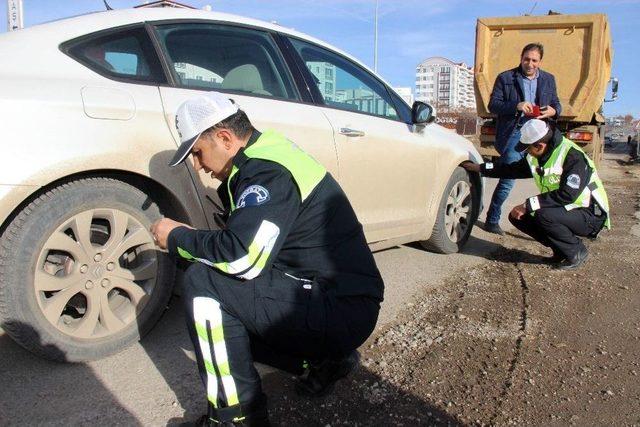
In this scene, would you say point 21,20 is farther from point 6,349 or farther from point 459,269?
point 459,269

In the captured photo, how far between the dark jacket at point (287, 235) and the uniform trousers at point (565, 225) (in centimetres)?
260

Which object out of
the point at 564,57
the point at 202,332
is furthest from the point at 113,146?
the point at 564,57

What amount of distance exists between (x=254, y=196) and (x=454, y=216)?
10.4 feet

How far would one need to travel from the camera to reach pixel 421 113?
13.7 feet

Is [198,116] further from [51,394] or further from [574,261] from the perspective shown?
[574,261]

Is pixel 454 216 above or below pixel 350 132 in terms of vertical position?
below

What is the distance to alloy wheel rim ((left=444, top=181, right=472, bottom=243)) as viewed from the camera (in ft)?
15.6

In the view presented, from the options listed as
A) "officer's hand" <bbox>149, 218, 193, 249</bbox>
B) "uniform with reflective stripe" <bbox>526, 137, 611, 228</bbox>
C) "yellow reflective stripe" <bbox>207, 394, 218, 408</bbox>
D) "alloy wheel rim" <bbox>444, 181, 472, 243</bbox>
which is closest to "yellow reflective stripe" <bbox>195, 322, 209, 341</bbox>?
"yellow reflective stripe" <bbox>207, 394, 218, 408</bbox>

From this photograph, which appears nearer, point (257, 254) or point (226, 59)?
point (257, 254)

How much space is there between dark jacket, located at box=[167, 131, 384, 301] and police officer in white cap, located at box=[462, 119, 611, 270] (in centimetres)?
261

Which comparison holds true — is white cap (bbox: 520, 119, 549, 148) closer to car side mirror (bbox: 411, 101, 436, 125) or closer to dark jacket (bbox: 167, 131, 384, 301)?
car side mirror (bbox: 411, 101, 436, 125)

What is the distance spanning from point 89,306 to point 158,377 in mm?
450

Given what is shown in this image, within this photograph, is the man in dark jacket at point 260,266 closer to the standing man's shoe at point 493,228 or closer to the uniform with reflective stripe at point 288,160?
the uniform with reflective stripe at point 288,160

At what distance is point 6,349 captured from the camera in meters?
2.82
